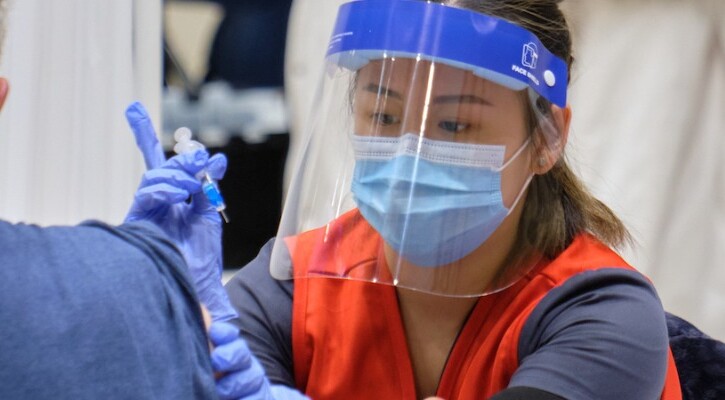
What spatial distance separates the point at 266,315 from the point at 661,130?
4.79 feet

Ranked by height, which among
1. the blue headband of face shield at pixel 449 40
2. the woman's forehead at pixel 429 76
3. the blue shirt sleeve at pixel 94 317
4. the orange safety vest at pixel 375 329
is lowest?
the orange safety vest at pixel 375 329

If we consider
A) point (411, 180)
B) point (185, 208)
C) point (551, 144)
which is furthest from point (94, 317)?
point (551, 144)

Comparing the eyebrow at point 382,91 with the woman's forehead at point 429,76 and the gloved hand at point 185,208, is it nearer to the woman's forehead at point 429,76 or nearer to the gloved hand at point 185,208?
the woman's forehead at point 429,76

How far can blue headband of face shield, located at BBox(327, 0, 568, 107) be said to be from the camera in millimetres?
1284

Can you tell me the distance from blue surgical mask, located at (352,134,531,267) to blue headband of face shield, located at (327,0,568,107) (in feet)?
0.37

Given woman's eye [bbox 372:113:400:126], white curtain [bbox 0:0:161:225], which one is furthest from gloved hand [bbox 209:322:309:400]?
white curtain [bbox 0:0:161:225]

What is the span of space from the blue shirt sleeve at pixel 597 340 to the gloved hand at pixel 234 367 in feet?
1.20

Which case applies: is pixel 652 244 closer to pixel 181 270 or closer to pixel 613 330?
pixel 613 330

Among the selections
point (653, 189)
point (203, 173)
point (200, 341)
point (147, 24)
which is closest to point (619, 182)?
point (653, 189)

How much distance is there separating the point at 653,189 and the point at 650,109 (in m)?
0.22

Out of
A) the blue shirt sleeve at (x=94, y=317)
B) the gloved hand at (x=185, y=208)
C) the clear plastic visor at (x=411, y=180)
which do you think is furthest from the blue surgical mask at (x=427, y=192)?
the blue shirt sleeve at (x=94, y=317)

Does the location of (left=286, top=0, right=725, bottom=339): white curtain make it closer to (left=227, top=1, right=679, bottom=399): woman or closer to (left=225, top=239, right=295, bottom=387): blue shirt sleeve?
(left=227, top=1, right=679, bottom=399): woman

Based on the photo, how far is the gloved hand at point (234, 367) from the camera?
994 millimetres

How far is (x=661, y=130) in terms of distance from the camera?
2.51 m
